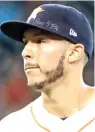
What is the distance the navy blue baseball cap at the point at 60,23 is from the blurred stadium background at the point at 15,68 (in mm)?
1622

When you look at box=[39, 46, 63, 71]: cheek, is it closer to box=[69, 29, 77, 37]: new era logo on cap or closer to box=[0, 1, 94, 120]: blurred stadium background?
box=[69, 29, 77, 37]: new era logo on cap

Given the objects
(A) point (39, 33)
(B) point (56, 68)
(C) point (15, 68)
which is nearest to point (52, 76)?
(B) point (56, 68)

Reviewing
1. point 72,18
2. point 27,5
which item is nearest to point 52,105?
point 72,18

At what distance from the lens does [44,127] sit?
135 centimetres

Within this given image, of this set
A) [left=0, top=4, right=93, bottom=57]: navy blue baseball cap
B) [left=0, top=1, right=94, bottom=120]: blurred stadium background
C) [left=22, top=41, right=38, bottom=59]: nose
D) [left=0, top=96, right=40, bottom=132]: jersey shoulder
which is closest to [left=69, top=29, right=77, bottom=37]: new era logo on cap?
[left=0, top=4, right=93, bottom=57]: navy blue baseball cap

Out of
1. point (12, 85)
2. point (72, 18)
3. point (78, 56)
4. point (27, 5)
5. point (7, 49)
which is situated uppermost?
point (72, 18)

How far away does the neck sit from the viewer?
4.40 ft

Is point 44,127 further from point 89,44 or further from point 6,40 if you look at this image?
point 6,40

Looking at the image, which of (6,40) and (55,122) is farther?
(6,40)

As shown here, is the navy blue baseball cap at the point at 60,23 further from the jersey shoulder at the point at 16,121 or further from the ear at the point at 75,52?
the jersey shoulder at the point at 16,121

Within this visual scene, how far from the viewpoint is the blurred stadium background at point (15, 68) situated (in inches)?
117

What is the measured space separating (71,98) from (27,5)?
191cm

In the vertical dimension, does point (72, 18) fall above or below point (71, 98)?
above

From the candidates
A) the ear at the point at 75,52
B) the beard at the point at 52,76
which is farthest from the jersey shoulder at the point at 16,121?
the ear at the point at 75,52
